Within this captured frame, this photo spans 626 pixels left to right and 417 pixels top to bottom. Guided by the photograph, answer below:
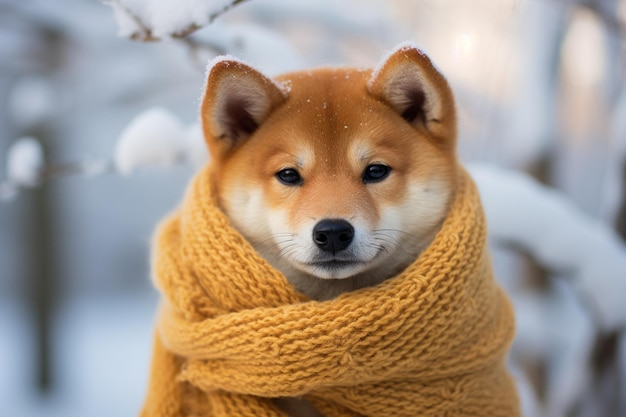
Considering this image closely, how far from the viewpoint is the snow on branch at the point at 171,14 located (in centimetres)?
138

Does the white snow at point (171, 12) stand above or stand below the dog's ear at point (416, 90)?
below

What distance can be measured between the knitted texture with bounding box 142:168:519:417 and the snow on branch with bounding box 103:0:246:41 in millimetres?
357

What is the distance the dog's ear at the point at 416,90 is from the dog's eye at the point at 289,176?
262mm

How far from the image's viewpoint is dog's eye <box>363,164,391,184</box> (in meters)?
1.40

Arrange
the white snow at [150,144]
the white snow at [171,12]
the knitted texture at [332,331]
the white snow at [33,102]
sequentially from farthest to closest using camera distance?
the white snow at [33,102]
the white snow at [150,144]
the white snow at [171,12]
the knitted texture at [332,331]

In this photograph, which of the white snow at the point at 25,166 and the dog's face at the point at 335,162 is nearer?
the dog's face at the point at 335,162

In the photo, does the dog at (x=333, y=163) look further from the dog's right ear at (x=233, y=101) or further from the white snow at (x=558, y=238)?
the white snow at (x=558, y=238)

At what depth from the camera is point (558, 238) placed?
231 cm

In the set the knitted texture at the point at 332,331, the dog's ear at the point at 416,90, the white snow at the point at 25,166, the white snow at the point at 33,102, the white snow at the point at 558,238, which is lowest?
the knitted texture at the point at 332,331

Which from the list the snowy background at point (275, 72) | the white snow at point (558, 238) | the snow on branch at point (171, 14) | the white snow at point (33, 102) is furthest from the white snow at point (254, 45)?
the white snow at point (33, 102)

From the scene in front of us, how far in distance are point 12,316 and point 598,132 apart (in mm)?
5638

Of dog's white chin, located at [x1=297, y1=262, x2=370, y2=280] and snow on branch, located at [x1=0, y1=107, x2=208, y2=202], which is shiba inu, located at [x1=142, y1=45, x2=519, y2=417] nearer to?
dog's white chin, located at [x1=297, y1=262, x2=370, y2=280]

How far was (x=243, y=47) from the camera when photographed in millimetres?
1789

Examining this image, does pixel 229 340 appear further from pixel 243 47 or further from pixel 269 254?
pixel 243 47
